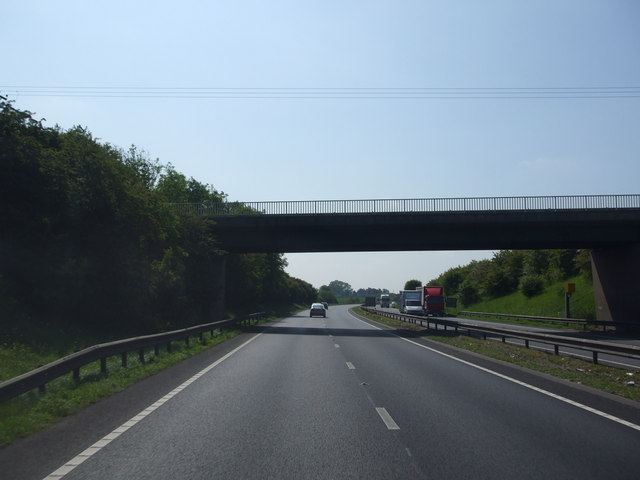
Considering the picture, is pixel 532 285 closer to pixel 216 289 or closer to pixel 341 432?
pixel 216 289

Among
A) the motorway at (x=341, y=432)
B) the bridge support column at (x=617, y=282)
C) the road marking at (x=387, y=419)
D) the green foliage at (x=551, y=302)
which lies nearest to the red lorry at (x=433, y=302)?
the green foliage at (x=551, y=302)

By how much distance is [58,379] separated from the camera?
1328 cm

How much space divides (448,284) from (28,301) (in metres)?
107

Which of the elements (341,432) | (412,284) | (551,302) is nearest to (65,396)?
(341,432)

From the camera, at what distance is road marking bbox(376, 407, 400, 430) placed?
868 cm

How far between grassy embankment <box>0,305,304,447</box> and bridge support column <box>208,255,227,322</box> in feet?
65.6

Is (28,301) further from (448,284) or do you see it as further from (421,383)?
(448,284)

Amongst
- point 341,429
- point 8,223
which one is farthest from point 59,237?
point 341,429

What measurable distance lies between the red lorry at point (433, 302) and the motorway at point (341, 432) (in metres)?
53.1

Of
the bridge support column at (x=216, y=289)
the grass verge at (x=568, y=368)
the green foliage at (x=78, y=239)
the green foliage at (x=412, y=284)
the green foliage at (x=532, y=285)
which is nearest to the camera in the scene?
the grass verge at (x=568, y=368)

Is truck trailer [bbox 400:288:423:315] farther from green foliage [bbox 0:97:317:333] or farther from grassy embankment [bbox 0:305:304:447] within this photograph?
grassy embankment [bbox 0:305:304:447]

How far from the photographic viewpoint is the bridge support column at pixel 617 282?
128ft

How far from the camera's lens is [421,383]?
44.5ft

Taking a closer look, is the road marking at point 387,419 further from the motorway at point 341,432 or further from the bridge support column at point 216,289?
the bridge support column at point 216,289
